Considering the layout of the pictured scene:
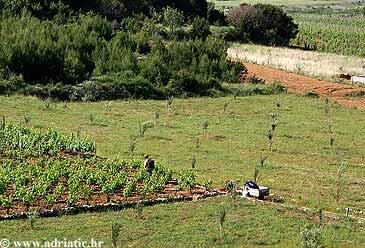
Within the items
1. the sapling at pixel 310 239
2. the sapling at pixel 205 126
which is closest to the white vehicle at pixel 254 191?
the sapling at pixel 310 239

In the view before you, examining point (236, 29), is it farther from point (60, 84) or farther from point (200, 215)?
point (200, 215)

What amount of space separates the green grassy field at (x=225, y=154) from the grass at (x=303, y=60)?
379 inches

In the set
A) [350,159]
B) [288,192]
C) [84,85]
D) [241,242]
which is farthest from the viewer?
[84,85]

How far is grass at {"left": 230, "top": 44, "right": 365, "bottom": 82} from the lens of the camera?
45594 millimetres

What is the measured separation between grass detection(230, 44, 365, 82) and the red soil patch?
66.2 inches

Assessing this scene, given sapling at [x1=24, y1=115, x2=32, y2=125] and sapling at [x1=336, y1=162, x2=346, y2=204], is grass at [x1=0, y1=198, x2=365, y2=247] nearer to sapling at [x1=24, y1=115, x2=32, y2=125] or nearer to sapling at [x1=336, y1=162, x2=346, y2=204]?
sapling at [x1=336, y1=162, x2=346, y2=204]

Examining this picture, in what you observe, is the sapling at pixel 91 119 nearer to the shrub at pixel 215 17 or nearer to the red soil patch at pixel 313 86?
the red soil patch at pixel 313 86

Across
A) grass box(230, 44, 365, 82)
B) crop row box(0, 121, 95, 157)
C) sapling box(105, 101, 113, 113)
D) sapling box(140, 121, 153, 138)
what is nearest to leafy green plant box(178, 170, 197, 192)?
crop row box(0, 121, 95, 157)

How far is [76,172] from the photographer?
64.4 ft

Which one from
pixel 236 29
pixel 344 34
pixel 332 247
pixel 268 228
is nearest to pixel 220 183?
pixel 268 228

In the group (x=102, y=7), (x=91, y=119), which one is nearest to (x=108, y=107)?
(x=91, y=119)

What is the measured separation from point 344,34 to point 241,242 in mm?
57526

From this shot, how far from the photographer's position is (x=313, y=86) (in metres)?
39.8

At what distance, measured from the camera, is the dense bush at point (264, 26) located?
6056cm
